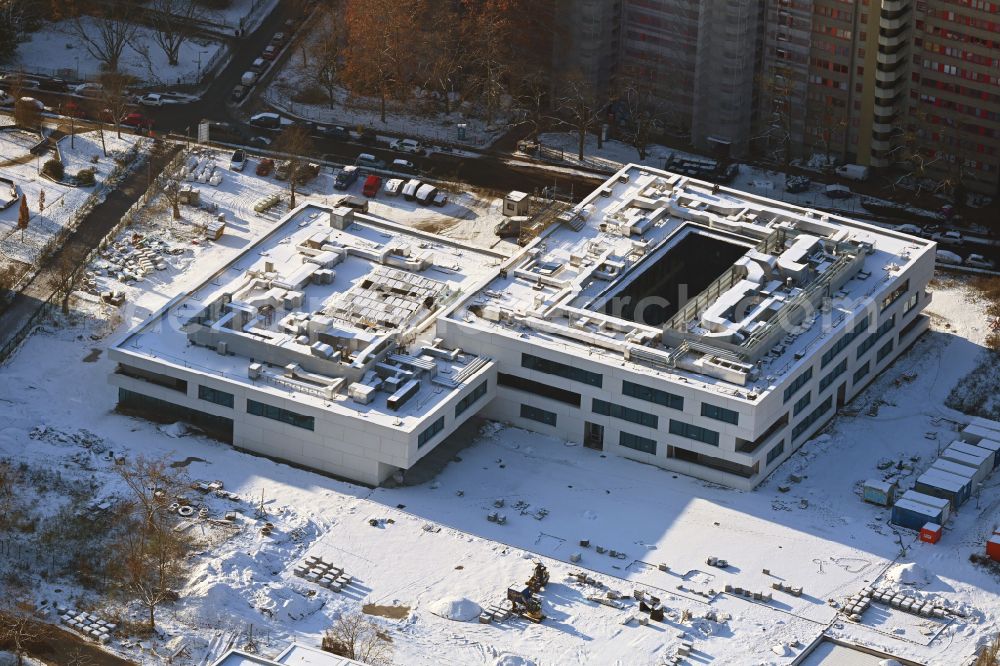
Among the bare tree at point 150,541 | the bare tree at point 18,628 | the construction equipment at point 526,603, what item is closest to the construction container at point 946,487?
the construction equipment at point 526,603

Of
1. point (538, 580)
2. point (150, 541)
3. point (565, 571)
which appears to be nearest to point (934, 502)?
point (565, 571)

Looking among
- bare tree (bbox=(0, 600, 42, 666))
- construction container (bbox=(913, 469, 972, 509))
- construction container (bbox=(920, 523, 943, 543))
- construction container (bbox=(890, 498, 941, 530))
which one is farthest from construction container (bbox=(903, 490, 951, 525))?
bare tree (bbox=(0, 600, 42, 666))

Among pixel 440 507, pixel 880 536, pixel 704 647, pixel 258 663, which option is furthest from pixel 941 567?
pixel 258 663

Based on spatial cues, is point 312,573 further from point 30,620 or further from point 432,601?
point 30,620

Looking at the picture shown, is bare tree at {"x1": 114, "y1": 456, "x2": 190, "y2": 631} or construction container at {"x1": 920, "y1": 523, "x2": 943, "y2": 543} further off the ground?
bare tree at {"x1": 114, "y1": 456, "x2": 190, "y2": 631}

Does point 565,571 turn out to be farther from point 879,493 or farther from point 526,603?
point 879,493

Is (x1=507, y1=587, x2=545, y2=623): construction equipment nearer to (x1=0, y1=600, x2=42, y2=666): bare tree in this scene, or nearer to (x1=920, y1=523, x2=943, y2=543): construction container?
(x1=920, y1=523, x2=943, y2=543): construction container

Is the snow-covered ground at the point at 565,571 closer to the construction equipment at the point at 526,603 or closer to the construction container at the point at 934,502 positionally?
the construction equipment at the point at 526,603
